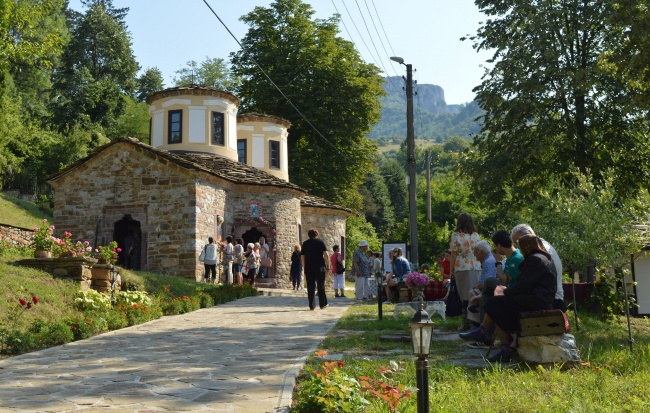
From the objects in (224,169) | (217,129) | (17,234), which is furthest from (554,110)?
(17,234)

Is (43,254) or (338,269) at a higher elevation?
(43,254)

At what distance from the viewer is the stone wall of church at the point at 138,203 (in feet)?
70.5

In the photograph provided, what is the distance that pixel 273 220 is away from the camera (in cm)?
2575

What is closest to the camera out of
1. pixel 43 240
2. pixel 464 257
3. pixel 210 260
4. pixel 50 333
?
pixel 50 333

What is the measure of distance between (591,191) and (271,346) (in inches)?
338

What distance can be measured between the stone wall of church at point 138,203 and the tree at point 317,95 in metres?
14.7

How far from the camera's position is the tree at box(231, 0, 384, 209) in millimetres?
36312

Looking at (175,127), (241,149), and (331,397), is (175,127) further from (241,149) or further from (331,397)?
(331,397)

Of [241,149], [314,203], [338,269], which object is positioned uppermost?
[241,149]

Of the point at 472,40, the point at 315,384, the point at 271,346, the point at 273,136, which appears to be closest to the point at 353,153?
the point at 273,136

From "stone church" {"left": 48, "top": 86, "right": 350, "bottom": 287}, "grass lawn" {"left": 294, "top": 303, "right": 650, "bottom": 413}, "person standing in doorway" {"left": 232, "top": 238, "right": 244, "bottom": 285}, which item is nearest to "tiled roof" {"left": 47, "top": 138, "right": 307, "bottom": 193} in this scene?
"stone church" {"left": 48, "top": 86, "right": 350, "bottom": 287}

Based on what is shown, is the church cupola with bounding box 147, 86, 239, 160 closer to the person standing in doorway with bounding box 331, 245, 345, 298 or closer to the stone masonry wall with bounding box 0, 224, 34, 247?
the stone masonry wall with bounding box 0, 224, 34, 247

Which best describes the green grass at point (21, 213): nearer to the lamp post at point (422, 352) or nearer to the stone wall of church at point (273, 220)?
the stone wall of church at point (273, 220)

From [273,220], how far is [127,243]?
5.81 metres
